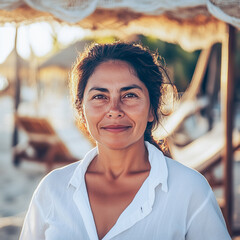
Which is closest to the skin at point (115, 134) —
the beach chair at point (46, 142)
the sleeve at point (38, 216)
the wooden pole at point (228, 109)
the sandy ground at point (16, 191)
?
the sleeve at point (38, 216)

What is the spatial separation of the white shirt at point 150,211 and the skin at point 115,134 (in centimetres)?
7

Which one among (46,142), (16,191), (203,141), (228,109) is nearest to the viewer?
(228,109)

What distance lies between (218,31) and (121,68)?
90.8 inches

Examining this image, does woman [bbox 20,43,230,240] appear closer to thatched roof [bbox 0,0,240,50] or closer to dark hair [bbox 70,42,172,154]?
dark hair [bbox 70,42,172,154]

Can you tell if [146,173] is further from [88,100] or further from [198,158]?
[198,158]

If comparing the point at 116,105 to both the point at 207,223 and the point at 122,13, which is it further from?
the point at 122,13

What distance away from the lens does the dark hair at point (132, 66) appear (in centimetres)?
158

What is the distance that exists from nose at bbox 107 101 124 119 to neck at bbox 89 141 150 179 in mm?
187

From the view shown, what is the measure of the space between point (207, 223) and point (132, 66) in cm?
78

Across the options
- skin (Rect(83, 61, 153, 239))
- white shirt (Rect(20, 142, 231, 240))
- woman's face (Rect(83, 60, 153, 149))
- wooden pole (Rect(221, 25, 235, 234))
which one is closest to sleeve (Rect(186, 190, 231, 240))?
white shirt (Rect(20, 142, 231, 240))

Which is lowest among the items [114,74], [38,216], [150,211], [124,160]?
[38,216]

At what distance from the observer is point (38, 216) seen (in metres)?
1.51

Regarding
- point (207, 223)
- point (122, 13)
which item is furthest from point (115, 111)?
point (122, 13)

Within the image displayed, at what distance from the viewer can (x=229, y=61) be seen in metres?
2.81
